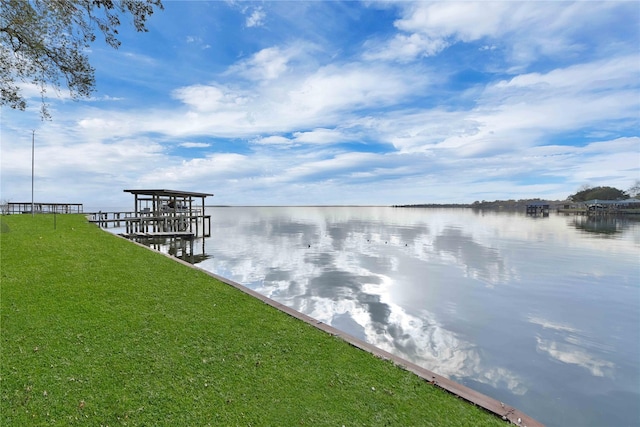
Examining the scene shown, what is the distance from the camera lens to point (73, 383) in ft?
13.5

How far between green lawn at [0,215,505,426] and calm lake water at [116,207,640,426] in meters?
3.01

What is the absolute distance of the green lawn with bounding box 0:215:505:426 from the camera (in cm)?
388

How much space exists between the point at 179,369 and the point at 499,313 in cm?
1043

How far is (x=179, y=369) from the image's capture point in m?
4.67

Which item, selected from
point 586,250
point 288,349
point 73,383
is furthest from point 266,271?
point 586,250

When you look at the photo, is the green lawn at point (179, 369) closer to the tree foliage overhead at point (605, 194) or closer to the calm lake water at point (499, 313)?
the calm lake water at point (499, 313)

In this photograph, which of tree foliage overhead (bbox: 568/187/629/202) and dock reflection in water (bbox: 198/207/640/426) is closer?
dock reflection in water (bbox: 198/207/640/426)

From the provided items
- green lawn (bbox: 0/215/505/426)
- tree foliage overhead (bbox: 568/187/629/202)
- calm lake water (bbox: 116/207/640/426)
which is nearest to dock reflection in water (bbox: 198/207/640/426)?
calm lake water (bbox: 116/207/640/426)

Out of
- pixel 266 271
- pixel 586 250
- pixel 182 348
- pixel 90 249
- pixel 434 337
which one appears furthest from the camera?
pixel 586 250

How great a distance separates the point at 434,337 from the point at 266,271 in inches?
407

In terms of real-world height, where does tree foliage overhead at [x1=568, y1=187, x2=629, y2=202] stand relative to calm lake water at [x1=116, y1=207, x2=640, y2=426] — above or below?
above

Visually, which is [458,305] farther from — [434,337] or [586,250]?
[586,250]

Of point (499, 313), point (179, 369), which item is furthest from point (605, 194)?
point (179, 369)

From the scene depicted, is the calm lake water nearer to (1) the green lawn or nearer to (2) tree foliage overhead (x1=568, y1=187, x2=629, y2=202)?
(1) the green lawn
